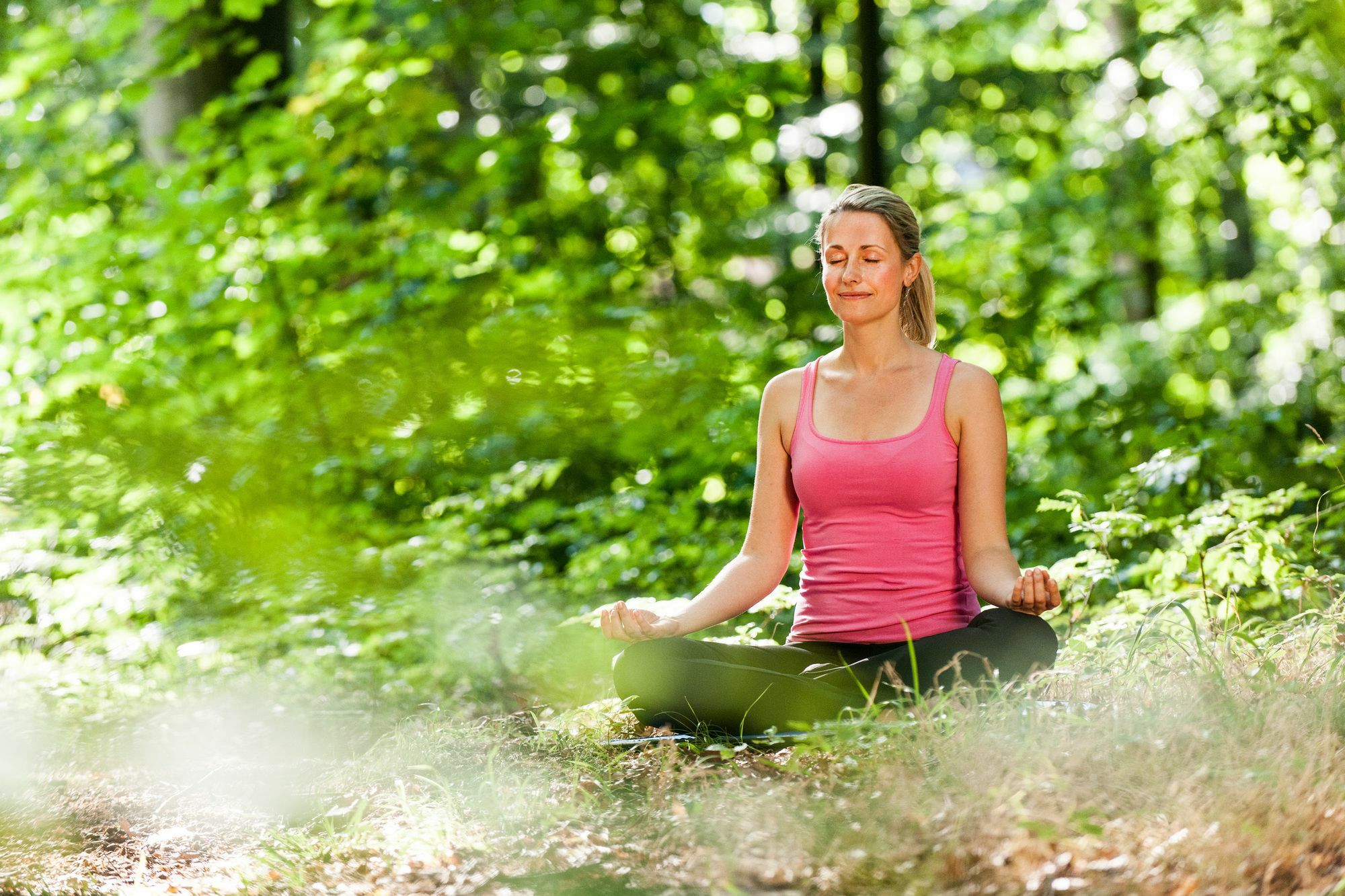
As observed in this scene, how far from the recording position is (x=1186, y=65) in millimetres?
6320

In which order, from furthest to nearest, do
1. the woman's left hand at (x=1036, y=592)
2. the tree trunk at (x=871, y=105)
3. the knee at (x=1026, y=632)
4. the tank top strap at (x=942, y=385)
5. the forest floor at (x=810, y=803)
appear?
the tree trunk at (x=871, y=105) → the tank top strap at (x=942, y=385) → the knee at (x=1026, y=632) → the woman's left hand at (x=1036, y=592) → the forest floor at (x=810, y=803)

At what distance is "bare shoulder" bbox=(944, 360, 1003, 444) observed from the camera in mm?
3154

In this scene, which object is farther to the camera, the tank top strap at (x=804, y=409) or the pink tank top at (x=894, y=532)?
the tank top strap at (x=804, y=409)

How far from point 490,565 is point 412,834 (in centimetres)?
336

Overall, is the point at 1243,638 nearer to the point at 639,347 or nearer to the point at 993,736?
the point at 993,736

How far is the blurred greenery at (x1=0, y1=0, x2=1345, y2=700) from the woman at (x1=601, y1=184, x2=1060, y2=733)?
0.71m

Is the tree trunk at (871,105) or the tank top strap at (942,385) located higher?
the tree trunk at (871,105)

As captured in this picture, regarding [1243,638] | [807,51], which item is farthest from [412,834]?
[807,51]

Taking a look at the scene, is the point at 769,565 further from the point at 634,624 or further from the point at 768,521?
the point at 634,624

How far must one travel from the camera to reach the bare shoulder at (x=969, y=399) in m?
3.15

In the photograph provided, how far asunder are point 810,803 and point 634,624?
2.88ft

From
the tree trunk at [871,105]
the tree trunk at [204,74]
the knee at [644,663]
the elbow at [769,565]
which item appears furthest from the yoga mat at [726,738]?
the tree trunk at [204,74]

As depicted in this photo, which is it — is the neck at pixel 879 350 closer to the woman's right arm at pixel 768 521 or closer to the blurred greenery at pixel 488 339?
the woman's right arm at pixel 768 521

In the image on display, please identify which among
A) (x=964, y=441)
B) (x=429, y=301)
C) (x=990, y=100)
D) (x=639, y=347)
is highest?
(x=990, y=100)
